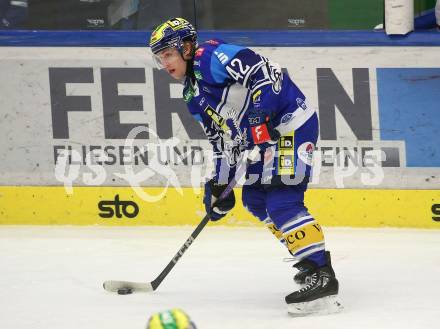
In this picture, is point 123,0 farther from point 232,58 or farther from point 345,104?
point 232,58

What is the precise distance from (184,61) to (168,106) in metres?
2.14

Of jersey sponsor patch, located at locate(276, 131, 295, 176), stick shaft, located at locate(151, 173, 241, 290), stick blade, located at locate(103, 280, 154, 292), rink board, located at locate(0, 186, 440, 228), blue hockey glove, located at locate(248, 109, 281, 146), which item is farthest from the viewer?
rink board, located at locate(0, 186, 440, 228)

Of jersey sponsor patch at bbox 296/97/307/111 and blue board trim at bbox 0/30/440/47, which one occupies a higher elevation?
blue board trim at bbox 0/30/440/47

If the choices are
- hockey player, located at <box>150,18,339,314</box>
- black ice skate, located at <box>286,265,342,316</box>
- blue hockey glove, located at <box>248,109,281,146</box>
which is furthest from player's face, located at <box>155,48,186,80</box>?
black ice skate, located at <box>286,265,342,316</box>

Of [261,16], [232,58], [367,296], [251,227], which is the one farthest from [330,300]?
[261,16]

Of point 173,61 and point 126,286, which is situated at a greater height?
point 173,61

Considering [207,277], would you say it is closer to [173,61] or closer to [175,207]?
[173,61]

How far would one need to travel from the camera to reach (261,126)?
171 inches

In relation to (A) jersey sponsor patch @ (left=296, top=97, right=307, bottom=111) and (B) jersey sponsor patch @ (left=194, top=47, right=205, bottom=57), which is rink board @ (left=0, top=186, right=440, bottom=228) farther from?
(B) jersey sponsor patch @ (left=194, top=47, right=205, bottom=57)

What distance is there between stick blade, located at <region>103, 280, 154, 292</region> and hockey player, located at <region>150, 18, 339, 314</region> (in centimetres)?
68

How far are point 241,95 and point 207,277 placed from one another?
46.1 inches

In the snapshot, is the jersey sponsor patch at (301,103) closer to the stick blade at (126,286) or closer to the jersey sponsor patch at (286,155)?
the jersey sponsor patch at (286,155)

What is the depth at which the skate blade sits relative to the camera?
440 cm

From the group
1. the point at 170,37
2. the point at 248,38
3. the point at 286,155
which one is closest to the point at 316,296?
the point at 286,155
